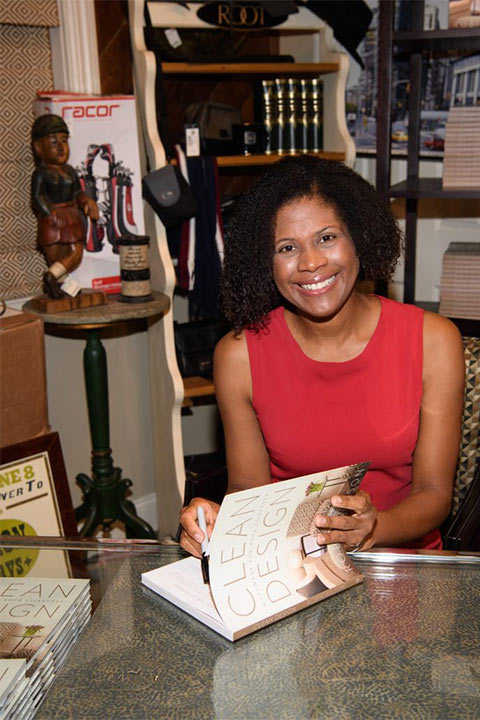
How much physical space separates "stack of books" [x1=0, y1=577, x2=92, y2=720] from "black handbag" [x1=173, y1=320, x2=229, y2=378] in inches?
64.3

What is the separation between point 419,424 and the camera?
1692 mm

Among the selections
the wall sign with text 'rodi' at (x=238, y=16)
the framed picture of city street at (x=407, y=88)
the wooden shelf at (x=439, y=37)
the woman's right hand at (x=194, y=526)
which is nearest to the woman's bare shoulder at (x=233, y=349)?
the woman's right hand at (x=194, y=526)

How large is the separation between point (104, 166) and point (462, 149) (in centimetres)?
111

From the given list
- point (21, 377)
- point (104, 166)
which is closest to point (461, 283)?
point (104, 166)

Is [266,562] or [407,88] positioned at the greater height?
[407,88]

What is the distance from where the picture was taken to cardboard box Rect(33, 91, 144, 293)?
97.0 inches

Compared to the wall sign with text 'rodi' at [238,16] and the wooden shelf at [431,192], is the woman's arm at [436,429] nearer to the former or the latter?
the wooden shelf at [431,192]

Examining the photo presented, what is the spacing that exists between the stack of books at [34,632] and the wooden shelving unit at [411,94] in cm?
163

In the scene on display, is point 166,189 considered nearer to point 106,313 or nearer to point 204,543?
point 106,313

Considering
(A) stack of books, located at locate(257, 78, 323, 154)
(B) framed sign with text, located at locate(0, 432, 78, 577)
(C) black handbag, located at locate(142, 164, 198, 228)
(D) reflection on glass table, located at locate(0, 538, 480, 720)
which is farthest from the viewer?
(A) stack of books, located at locate(257, 78, 323, 154)

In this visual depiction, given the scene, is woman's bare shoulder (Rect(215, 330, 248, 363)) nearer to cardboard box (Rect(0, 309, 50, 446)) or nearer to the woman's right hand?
the woman's right hand

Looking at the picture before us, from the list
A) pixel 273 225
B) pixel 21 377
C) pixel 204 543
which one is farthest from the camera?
pixel 21 377

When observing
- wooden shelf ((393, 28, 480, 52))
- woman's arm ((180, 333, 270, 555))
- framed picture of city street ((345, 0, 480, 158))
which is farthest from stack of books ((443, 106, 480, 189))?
woman's arm ((180, 333, 270, 555))

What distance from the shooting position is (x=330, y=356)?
1.74m
